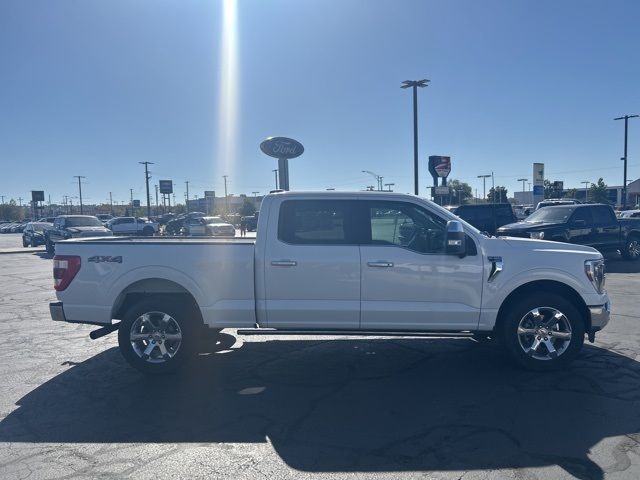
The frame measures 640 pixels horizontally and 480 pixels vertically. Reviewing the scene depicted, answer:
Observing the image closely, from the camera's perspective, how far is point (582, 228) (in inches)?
Answer: 565

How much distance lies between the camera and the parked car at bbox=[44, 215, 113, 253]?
22344 mm

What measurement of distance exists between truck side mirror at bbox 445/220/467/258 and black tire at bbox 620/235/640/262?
42.1ft

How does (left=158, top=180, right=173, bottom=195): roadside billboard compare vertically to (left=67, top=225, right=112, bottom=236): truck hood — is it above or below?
above

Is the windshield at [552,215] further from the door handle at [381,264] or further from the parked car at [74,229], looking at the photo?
the parked car at [74,229]

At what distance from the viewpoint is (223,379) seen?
549 centimetres

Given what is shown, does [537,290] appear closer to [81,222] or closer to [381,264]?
[381,264]

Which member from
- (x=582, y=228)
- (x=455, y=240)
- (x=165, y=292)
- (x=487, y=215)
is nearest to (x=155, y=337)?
(x=165, y=292)

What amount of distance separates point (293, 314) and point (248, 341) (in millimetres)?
1926

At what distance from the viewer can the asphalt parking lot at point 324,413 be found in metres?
3.64

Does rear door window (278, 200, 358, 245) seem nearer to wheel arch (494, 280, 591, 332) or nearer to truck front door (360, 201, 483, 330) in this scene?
truck front door (360, 201, 483, 330)

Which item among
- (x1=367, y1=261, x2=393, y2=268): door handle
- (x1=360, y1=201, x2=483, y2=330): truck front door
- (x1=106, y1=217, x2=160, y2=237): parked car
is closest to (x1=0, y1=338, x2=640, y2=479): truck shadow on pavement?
(x1=360, y1=201, x2=483, y2=330): truck front door

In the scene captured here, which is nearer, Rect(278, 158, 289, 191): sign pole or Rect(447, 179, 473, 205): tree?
Rect(278, 158, 289, 191): sign pole

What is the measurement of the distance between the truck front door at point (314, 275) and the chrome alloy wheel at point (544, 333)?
1854 millimetres

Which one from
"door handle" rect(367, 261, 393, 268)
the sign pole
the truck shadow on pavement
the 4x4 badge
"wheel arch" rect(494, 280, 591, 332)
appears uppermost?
the sign pole
